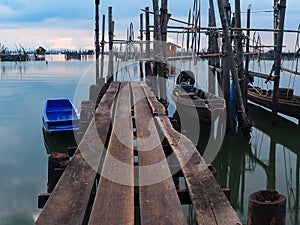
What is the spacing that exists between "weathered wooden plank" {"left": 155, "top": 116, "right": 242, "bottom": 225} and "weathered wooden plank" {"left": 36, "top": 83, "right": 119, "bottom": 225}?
741 millimetres

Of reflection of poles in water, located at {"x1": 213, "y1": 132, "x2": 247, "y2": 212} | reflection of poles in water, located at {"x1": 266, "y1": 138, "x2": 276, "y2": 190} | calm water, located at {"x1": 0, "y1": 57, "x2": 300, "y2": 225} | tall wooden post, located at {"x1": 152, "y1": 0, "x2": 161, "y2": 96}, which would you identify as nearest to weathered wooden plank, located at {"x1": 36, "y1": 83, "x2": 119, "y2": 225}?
calm water, located at {"x1": 0, "y1": 57, "x2": 300, "y2": 225}

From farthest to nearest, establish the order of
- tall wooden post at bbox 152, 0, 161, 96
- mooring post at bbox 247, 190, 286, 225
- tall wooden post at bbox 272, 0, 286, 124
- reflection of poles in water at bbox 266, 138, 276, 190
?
tall wooden post at bbox 272, 0, 286, 124
tall wooden post at bbox 152, 0, 161, 96
reflection of poles in water at bbox 266, 138, 276, 190
mooring post at bbox 247, 190, 286, 225

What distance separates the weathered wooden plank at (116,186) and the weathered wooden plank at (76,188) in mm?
83

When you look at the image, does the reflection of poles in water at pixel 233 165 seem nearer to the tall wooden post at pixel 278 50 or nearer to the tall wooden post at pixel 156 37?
the tall wooden post at pixel 278 50

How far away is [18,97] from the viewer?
67.8 ft

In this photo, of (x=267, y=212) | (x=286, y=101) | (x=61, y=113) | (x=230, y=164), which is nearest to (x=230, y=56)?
(x=230, y=164)

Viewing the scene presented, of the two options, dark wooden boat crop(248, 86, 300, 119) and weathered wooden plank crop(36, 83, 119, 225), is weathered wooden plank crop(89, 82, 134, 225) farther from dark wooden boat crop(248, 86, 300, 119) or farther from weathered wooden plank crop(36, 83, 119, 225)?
dark wooden boat crop(248, 86, 300, 119)

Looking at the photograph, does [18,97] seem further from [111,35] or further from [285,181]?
[285,181]

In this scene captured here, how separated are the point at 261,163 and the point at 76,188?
291 inches

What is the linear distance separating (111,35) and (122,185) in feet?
50.8

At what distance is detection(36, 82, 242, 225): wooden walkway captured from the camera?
2.40 m

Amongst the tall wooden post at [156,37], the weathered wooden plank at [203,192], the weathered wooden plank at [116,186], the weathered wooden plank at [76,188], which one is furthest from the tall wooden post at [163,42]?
the weathered wooden plank at [203,192]

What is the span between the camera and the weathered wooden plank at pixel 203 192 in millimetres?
2334

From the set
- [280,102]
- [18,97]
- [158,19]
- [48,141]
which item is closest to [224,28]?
[158,19]
